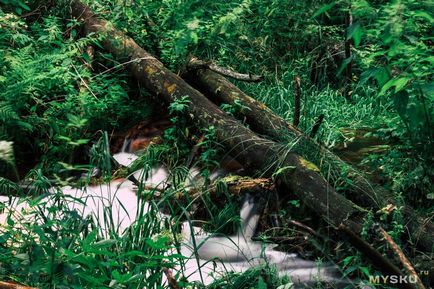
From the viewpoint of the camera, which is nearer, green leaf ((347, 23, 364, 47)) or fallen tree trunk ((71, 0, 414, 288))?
green leaf ((347, 23, 364, 47))

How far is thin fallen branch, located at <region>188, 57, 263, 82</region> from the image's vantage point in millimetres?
5784

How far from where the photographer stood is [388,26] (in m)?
2.63

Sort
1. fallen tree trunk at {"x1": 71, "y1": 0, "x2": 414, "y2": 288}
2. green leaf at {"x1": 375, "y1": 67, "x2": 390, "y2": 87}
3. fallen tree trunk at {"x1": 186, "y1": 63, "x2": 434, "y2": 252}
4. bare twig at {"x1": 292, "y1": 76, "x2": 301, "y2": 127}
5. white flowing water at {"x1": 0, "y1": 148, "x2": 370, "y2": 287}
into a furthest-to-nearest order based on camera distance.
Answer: bare twig at {"x1": 292, "y1": 76, "x2": 301, "y2": 127}, fallen tree trunk at {"x1": 71, "y1": 0, "x2": 414, "y2": 288}, fallen tree trunk at {"x1": 186, "y1": 63, "x2": 434, "y2": 252}, white flowing water at {"x1": 0, "y1": 148, "x2": 370, "y2": 287}, green leaf at {"x1": 375, "y1": 67, "x2": 390, "y2": 87}

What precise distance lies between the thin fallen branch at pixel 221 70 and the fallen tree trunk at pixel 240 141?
0.33 m

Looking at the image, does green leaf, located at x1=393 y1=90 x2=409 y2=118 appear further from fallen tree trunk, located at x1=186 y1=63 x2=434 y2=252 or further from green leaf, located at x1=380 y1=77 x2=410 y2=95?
fallen tree trunk, located at x1=186 y1=63 x2=434 y2=252

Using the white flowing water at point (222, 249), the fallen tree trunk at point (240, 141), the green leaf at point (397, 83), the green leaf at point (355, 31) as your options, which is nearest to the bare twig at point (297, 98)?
the fallen tree trunk at point (240, 141)

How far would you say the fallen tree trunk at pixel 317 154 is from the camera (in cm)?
404

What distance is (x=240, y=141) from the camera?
210 inches

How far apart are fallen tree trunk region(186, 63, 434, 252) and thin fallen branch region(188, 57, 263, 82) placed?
0.11m

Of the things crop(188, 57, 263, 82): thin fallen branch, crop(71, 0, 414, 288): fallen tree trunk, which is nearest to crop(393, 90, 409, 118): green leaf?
crop(71, 0, 414, 288): fallen tree trunk

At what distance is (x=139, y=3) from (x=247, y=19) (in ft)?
6.94

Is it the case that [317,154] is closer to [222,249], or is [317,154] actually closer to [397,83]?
[222,249]

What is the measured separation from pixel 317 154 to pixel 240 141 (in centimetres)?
76

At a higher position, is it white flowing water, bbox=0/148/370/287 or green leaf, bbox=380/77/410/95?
green leaf, bbox=380/77/410/95
